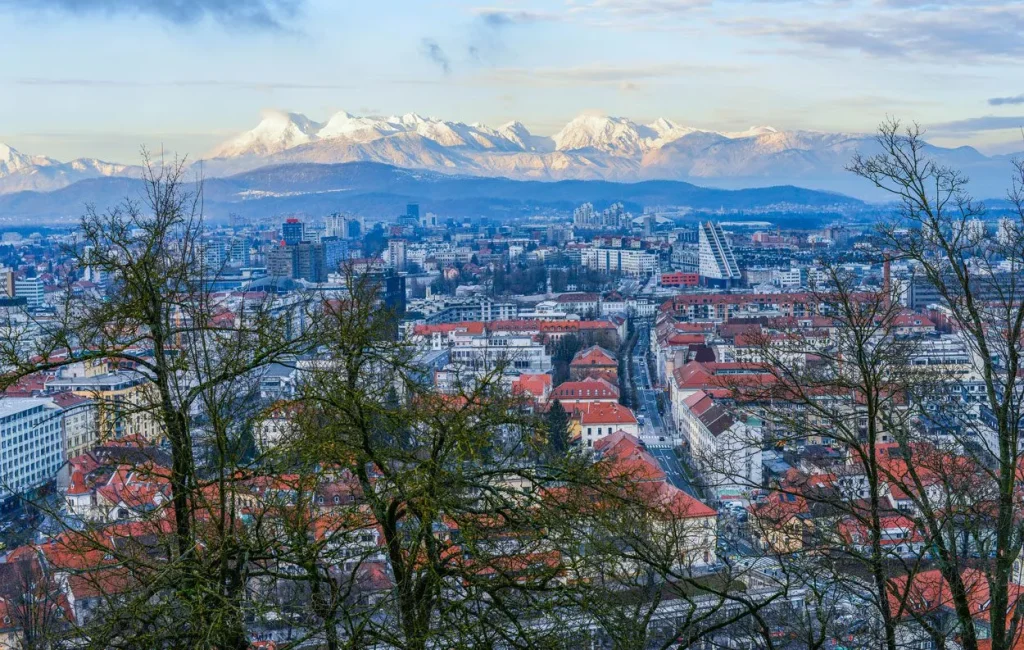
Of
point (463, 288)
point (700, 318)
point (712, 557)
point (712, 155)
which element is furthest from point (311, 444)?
→ point (712, 155)

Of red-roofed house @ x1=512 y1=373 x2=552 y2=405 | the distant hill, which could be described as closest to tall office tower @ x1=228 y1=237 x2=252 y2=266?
red-roofed house @ x1=512 y1=373 x2=552 y2=405

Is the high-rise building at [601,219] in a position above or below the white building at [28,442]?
below

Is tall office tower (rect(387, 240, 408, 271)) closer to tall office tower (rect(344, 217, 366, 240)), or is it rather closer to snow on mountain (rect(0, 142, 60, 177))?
tall office tower (rect(344, 217, 366, 240))

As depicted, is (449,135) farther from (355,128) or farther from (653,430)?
(653,430)

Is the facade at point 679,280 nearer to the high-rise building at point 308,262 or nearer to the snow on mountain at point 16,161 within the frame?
the high-rise building at point 308,262

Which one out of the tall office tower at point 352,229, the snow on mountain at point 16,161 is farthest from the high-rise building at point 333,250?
the snow on mountain at point 16,161

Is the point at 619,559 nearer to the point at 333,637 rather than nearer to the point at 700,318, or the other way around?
the point at 333,637
